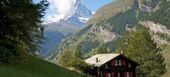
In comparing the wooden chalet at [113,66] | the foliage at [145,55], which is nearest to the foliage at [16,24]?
the wooden chalet at [113,66]

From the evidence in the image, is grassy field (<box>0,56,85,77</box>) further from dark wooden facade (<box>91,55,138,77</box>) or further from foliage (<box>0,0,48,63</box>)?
dark wooden facade (<box>91,55,138,77</box>)

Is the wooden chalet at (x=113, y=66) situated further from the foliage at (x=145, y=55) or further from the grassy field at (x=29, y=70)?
the grassy field at (x=29, y=70)

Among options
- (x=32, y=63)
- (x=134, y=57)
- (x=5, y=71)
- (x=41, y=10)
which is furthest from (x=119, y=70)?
(x=5, y=71)

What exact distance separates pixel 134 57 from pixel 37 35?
67.8 meters

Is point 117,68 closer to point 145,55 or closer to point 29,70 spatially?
point 145,55

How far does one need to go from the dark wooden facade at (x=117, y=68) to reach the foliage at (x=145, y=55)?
363cm

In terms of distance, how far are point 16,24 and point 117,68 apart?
65.6 m

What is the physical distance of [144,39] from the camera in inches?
4348

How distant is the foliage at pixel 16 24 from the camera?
4147cm

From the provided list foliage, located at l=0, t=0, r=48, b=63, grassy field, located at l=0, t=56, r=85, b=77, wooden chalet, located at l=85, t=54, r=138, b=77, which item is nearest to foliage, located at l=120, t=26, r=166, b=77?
wooden chalet, located at l=85, t=54, r=138, b=77

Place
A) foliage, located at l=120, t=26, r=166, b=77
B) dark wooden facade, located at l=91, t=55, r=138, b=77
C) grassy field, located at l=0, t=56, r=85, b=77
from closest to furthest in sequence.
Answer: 1. grassy field, located at l=0, t=56, r=85, b=77
2. dark wooden facade, located at l=91, t=55, r=138, b=77
3. foliage, located at l=120, t=26, r=166, b=77

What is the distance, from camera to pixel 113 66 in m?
105

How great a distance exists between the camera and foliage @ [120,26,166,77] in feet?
349

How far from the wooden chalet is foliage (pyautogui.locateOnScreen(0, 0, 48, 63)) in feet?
187
